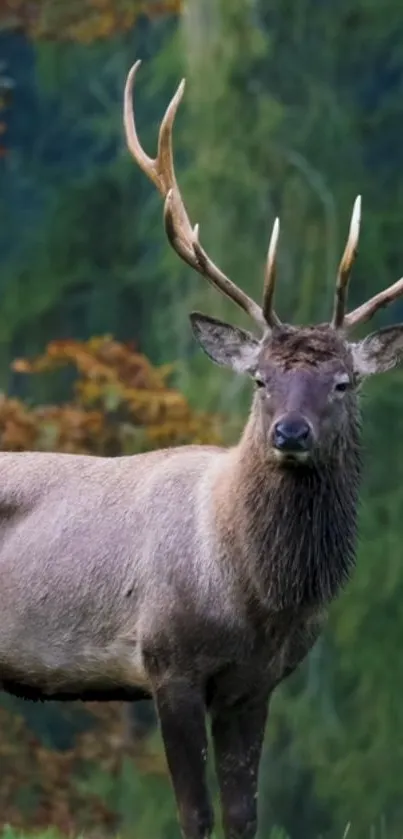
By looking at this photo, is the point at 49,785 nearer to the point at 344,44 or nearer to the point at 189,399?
the point at 189,399

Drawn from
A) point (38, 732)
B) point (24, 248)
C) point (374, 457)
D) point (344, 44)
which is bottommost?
point (38, 732)

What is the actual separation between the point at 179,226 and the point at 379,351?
78 centimetres

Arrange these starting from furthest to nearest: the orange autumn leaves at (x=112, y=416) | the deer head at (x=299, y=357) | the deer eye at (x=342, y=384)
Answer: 1. the orange autumn leaves at (x=112, y=416)
2. the deer eye at (x=342, y=384)
3. the deer head at (x=299, y=357)

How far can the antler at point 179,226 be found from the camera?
6.65 metres

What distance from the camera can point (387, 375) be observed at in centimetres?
1470

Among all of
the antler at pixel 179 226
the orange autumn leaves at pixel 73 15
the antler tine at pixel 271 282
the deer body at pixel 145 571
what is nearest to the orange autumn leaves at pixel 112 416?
the orange autumn leaves at pixel 73 15

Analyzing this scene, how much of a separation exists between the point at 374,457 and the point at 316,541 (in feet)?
27.1

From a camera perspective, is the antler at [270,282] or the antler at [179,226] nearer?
the antler at [270,282]

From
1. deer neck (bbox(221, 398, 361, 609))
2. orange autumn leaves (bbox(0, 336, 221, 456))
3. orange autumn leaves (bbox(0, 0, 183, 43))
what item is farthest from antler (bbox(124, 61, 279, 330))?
orange autumn leaves (bbox(0, 0, 183, 43))

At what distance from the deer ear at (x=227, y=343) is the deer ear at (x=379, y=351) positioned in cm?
29

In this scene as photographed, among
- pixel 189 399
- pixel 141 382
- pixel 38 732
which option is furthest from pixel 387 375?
pixel 38 732

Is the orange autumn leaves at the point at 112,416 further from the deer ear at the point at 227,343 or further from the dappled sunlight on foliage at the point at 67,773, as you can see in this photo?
the deer ear at the point at 227,343

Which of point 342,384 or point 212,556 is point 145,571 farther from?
point 342,384

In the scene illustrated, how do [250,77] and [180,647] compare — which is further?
[250,77]
